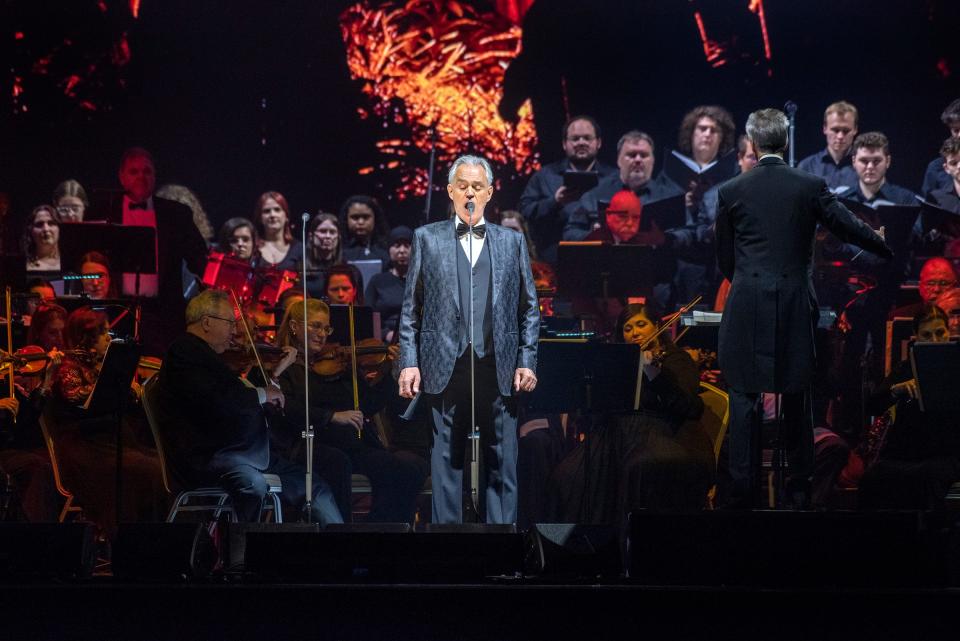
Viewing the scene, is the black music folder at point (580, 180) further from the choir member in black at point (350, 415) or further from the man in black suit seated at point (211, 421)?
the man in black suit seated at point (211, 421)

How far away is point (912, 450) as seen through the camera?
5.97 meters

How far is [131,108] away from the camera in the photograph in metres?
9.15

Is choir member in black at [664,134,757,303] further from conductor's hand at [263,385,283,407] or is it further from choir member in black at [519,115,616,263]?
conductor's hand at [263,385,283,407]

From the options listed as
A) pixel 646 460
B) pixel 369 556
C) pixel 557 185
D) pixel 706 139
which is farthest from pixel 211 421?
pixel 706 139

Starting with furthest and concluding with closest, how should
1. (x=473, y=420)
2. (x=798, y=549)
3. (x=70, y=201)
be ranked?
(x=70, y=201) → (x=473, y=420) → (x=798, y=549)

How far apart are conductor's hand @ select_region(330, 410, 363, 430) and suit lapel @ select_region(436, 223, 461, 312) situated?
1678 mm

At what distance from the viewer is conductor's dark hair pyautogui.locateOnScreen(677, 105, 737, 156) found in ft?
27.7

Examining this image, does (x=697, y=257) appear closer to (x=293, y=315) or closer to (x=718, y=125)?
(x=718, y=125)

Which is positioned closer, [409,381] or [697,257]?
[409,381]

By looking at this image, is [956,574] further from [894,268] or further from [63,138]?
[63,138]

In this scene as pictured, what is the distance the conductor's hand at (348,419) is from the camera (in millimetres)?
6133

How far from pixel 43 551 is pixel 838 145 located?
20.3 ft

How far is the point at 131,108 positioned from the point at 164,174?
0.62m

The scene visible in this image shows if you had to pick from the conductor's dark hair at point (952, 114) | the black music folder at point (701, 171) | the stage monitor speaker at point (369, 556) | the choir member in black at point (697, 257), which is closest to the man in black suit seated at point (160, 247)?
the choir member in black at point (697, 257)
